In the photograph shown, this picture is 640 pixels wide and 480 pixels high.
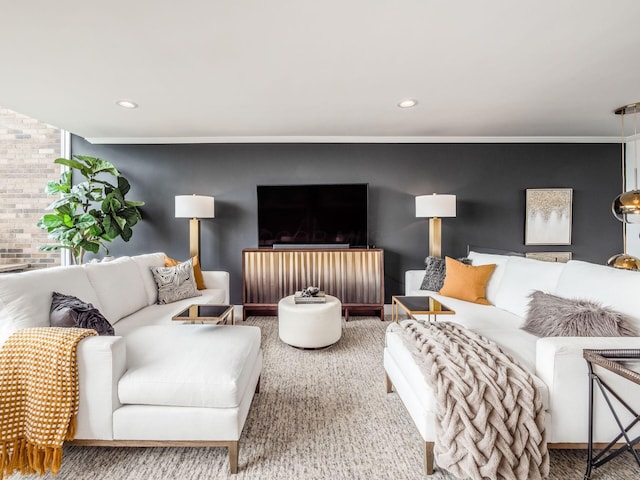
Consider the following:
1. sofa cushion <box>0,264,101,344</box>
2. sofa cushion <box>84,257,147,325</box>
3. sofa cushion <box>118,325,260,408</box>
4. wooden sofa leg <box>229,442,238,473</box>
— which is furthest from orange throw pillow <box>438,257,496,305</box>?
sofa cushion <box>0,264,101,344</box>

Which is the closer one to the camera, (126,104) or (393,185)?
(126,104)

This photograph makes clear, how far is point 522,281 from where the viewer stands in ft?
8.55

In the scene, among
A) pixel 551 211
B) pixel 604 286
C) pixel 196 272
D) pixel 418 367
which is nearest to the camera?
pixel 418 367

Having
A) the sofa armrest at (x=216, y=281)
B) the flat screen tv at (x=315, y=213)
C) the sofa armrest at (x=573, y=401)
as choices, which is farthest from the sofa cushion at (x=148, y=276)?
the sofa armrest at (x=573, y=401)

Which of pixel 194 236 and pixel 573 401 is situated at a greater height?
pixel 194 236

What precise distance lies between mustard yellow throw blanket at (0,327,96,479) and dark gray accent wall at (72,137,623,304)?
286 centimetres

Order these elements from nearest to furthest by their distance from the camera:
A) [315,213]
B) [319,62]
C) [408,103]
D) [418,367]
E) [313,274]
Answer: [418,367], [319,62], [408,103], [313,274], [315,213]

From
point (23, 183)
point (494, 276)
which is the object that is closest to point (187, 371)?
point (494, 276)

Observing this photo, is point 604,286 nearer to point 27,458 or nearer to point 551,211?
point 551,211

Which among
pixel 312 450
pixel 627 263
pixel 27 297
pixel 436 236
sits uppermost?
pixel 436 236

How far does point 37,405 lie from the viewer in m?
1.31

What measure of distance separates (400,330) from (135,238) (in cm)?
384

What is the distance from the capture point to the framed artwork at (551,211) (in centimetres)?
415

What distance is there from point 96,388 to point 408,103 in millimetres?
3131
